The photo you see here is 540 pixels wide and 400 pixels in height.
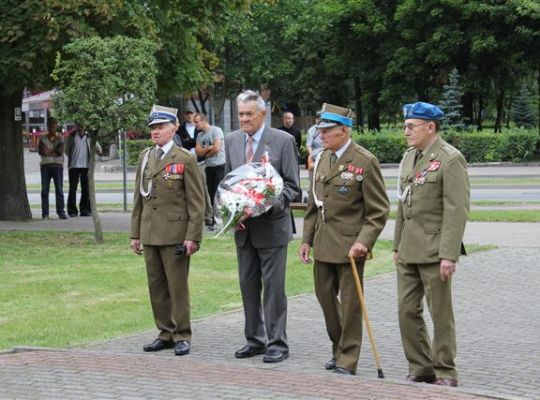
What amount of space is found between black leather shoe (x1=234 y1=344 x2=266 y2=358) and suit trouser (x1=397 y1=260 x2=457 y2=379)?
1579 millimetres

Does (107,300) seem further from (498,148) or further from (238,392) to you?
(498,148)

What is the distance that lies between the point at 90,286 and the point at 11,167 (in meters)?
9.26

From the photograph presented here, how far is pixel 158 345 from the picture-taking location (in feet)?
28.9

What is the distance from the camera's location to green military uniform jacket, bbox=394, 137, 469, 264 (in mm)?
7047

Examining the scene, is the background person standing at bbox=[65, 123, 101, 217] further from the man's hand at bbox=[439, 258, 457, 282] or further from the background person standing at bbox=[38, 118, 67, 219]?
the man's hand at bbox=[439, 258, 457, 282]

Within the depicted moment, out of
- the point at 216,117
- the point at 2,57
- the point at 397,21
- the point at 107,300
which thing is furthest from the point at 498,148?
the point at 107,300

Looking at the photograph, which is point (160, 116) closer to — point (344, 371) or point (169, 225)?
point (169, 225)

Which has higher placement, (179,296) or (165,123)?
(165,123)

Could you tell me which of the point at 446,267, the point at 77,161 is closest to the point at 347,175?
the point at 446,267

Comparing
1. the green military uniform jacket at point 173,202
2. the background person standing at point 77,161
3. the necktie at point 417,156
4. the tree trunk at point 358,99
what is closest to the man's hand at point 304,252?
the green military uniform jacket at point 173,202

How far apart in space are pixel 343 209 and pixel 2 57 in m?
11.3

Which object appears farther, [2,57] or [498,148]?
[498,148]

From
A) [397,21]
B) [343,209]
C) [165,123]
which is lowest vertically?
[343,209]

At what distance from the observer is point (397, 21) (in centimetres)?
4878
